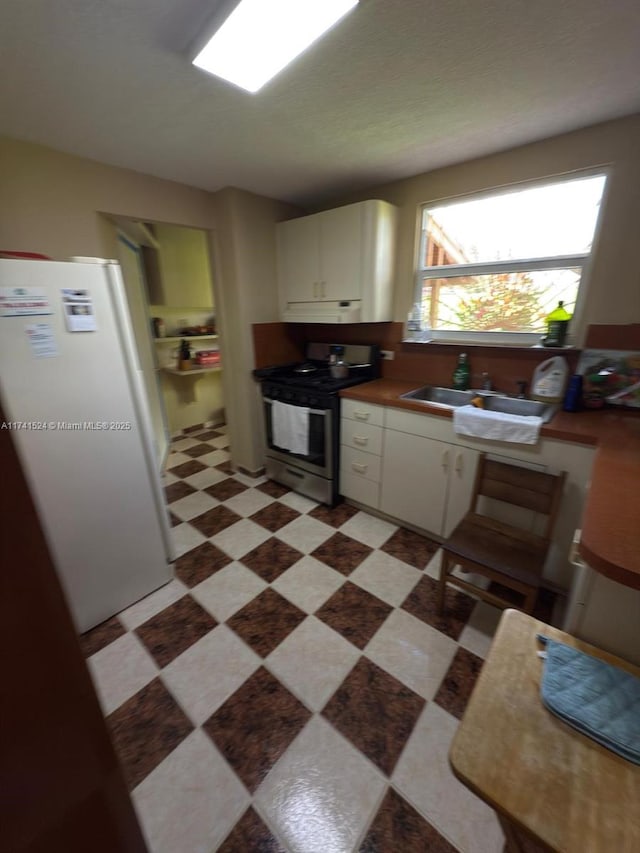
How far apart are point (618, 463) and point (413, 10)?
1.57 meters

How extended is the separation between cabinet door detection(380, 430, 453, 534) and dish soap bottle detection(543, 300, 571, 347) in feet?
2.78

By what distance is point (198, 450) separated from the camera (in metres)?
3.56

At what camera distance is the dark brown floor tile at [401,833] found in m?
0.93

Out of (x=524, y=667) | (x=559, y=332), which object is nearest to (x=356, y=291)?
(x=559, y=332)

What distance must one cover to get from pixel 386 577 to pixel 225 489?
5.04 ft

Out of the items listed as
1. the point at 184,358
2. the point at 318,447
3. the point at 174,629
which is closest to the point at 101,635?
the point at 174,629

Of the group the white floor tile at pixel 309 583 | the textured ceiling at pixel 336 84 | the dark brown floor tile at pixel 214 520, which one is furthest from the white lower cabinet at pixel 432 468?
the textured ceiling at pixel 336 84

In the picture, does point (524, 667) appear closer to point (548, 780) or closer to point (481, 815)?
point (548, 780)

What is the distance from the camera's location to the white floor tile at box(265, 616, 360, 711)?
1.32 m

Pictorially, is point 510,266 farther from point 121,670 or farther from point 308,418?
point 121,670

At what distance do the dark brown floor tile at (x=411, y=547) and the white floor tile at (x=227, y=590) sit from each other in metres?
0.82

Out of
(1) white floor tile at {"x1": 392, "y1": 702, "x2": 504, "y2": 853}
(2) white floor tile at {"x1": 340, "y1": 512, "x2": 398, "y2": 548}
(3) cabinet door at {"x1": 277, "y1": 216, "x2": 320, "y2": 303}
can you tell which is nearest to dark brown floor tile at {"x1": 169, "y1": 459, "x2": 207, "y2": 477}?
(2) white floor tile at {"x1": 340, "y1": 512, "x2": 398, "y2": 548}

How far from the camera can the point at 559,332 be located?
1.87 m

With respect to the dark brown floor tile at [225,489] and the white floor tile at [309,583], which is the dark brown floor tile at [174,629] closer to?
the white floor tile at [309,583]
